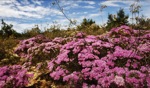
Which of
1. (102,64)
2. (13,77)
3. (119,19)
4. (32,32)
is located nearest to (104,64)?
(102,64)

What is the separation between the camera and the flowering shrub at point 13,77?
25.5 feet

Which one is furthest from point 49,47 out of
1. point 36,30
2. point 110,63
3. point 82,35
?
point 36,30

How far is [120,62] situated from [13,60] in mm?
5590

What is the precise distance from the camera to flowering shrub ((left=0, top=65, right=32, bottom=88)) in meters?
7.78

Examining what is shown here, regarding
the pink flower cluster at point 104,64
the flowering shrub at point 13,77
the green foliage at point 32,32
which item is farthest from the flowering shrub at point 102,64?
the green foliage at point 32,32

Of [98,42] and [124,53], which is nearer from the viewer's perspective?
[124,53]

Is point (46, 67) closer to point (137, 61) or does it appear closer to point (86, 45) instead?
point (86, 45)

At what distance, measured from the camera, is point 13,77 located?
799cm

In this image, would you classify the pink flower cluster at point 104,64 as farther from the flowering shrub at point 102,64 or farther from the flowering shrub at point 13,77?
the flowering shrub at point 13,77

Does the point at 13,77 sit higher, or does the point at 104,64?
the point at 104,64

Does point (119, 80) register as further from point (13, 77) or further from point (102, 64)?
point (13, 77)

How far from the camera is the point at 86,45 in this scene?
8.62 metres

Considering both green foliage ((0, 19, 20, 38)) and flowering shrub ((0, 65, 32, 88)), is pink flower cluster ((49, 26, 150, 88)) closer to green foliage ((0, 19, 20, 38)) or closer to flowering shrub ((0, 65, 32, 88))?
flowering shrub ((0, 65, 32, 88))

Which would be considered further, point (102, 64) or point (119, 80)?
point (102, 64)
